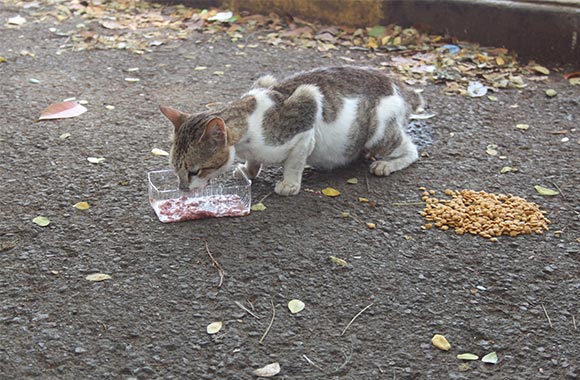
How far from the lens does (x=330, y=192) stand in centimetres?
441

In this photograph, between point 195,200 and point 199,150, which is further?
point 195,200

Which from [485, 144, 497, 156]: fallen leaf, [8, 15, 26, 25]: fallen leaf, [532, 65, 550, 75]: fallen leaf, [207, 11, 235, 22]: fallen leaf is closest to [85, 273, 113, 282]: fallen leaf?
[485, 144, 497, 156]: fallen leaf

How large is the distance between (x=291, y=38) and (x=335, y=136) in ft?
10.5

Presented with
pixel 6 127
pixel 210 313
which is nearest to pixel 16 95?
pixel 6 127

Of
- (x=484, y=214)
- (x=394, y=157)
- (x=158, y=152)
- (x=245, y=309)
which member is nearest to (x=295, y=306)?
(x=245, y=309)

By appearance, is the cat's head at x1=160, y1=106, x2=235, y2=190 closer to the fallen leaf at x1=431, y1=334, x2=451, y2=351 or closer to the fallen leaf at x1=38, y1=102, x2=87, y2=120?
the fallen leaf at x1=431, y1=334, x2=451, y2=351

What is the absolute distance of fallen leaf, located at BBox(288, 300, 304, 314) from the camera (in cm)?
336

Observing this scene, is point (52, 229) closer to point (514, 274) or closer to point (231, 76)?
point (514, 274)

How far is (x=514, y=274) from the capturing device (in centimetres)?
367

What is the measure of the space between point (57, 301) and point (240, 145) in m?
1.32

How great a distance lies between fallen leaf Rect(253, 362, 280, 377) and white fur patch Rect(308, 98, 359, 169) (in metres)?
1.77

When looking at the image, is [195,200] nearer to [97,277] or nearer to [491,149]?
[97,277]

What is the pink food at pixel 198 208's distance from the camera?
405cm

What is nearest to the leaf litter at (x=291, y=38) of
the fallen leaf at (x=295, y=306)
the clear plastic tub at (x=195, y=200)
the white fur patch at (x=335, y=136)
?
the white fur patch at (x=335, y=136)
